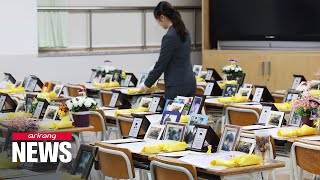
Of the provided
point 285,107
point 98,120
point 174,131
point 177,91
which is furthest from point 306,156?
point 98,120

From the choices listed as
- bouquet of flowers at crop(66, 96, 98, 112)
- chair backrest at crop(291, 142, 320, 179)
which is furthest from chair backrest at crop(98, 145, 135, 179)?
bouquet of flowers at crop(66, 96, 98, 112)

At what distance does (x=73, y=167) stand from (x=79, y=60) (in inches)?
410

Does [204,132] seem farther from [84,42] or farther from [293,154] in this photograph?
[84,42]

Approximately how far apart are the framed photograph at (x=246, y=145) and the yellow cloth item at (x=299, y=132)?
0.87 metres

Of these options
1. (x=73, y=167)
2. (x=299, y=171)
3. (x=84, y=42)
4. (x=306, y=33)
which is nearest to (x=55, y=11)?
(x=84, y=42)

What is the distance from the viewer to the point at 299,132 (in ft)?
21.2

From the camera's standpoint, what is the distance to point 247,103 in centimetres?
914

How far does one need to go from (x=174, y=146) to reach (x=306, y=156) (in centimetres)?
97

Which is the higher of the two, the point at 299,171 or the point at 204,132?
the point at 204,132

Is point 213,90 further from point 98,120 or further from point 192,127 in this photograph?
point 192,127

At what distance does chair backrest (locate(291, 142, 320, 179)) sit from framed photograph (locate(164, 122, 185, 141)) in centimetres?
86

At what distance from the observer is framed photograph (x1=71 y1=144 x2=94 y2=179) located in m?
3.97

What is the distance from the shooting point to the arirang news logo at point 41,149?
370 centimetres

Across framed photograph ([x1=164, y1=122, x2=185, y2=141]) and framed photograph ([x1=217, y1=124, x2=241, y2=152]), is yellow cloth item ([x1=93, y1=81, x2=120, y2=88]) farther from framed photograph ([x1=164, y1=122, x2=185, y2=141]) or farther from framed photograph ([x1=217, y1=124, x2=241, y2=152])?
framed photograph ([x1=217, y1=124, x2=241, y2=152])
